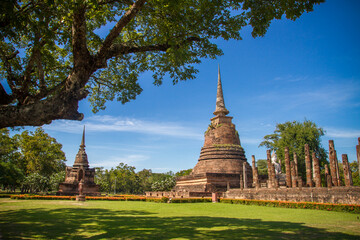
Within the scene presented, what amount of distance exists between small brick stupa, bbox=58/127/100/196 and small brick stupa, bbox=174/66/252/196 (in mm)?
11755

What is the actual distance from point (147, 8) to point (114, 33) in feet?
6.30

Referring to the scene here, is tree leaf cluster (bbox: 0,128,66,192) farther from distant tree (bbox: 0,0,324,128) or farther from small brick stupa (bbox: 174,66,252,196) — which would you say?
distant tree (bbox: 0,0,324,128)

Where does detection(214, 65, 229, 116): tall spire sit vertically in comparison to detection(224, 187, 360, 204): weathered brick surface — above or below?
above

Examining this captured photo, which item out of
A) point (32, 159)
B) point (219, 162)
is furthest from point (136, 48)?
point (32, 159)

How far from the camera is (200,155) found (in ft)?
119

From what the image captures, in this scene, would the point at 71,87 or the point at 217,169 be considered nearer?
the point at 71,87

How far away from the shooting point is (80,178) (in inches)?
1403

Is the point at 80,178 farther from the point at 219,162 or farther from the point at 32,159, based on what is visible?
the point at 219,162

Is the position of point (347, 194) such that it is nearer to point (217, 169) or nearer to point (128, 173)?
point (217, 169)

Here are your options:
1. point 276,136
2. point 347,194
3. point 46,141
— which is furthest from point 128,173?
point 347,194

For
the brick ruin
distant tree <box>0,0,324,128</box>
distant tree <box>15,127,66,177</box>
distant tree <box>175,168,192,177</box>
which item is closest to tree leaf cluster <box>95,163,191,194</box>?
distant tree <box>175,168,192,177</box>

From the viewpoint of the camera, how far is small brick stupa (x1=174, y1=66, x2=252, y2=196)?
30094 millimetres

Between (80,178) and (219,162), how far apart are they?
19150 millimetres

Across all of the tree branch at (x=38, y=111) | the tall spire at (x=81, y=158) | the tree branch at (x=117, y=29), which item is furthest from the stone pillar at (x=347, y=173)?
the tall spire at (x=81, y=158)
